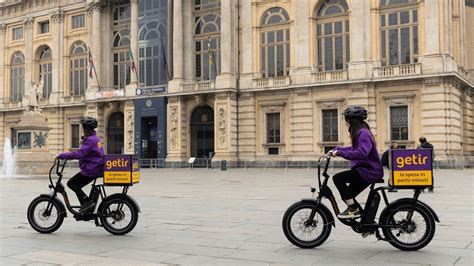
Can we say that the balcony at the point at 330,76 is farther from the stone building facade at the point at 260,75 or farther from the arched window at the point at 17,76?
the arched window at the point at 17,76

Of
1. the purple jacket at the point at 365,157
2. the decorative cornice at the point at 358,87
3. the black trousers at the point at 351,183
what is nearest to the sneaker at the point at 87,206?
the black trousers at the point at 351,183

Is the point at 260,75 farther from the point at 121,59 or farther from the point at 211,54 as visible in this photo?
the point at 121,59

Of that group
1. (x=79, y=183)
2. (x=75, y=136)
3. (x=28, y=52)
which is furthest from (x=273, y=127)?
(x=79, y=183)

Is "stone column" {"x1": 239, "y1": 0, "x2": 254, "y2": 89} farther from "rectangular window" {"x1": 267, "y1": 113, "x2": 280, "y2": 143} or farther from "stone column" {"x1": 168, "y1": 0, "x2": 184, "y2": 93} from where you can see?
"stone column" {"x1": 168, "y1": 0, "x2": 184, "y2": 93}

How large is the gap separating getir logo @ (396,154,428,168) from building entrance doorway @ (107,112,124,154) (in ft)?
151

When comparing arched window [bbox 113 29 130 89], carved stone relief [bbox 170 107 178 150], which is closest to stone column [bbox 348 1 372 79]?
carved stone relief [bbox 170 107 178 150]

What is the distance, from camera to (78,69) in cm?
5556

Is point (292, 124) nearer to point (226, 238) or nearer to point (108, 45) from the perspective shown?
point (108, 45)

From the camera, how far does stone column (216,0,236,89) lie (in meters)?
43.9

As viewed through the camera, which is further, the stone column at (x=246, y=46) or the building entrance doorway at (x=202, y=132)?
the building entrance doorway at (x=202, y=132)

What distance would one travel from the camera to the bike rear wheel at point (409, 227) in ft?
25.5

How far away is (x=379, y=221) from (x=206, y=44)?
1595 inches

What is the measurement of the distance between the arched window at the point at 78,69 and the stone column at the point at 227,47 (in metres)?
18.0

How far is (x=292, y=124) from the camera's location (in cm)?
4231
